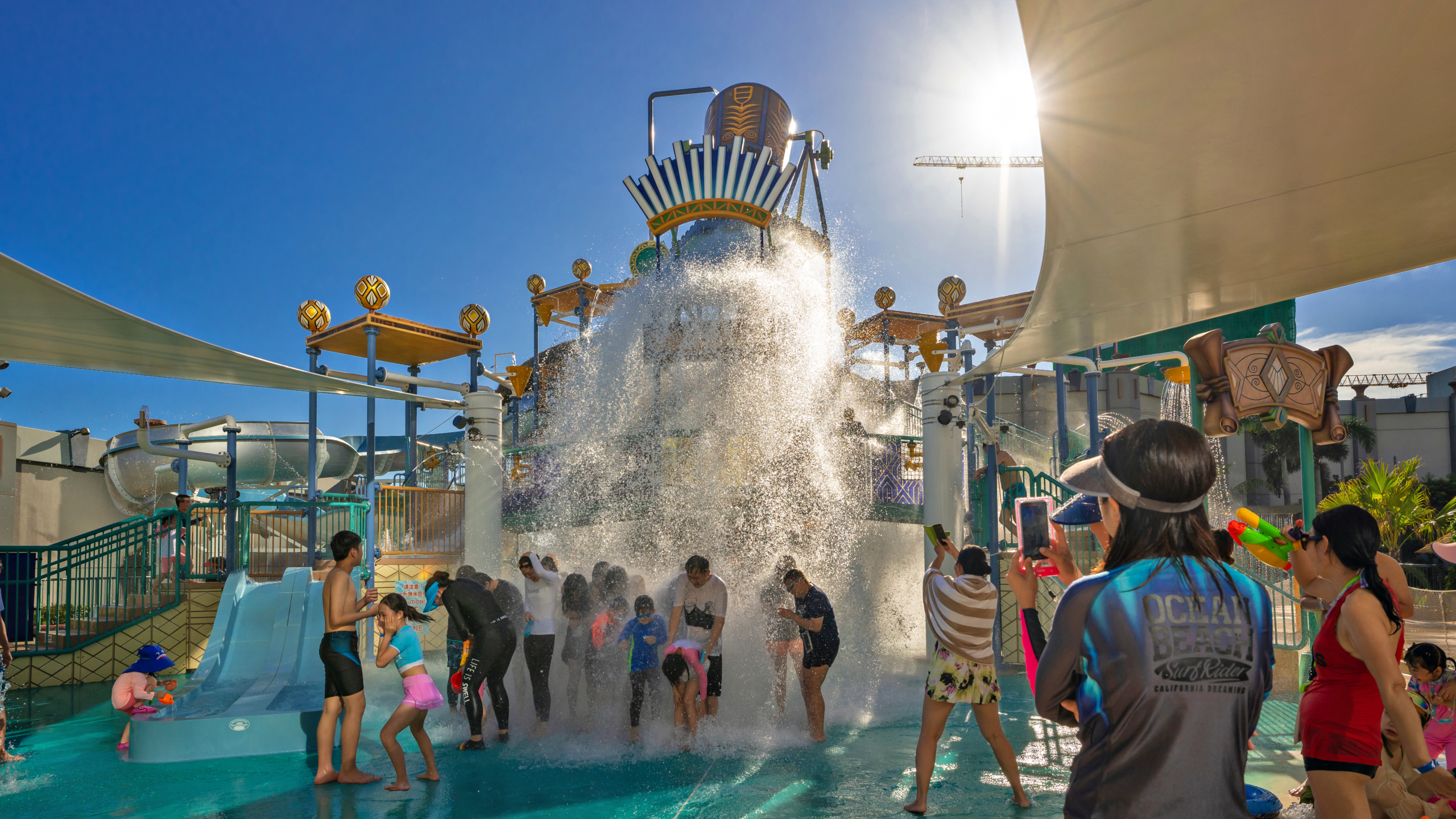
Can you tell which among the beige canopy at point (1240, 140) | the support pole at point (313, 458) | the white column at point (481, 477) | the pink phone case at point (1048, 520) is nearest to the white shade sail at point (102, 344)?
the support pole at point (313, 458)

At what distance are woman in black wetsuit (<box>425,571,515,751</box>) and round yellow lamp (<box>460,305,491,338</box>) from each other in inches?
435

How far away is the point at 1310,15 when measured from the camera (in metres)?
2.81

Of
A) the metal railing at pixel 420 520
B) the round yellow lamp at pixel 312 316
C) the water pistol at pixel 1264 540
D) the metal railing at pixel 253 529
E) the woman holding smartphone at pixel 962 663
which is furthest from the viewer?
the round yellow lamp at pixel 312 316

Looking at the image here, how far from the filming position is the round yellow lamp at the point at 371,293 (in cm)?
1574

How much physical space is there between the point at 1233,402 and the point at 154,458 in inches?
1053

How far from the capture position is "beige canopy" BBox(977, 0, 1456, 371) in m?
Answer: 2.90

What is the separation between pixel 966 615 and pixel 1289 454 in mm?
48258

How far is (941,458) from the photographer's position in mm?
11328

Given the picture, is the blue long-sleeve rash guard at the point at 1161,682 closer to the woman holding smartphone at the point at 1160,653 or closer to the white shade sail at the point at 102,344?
the woman holding smartphone at the point at 1160,653

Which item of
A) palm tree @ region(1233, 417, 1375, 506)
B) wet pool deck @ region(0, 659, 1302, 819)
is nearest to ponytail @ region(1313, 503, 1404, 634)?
wet pool deck @ region(0, 659, 1302, 819)

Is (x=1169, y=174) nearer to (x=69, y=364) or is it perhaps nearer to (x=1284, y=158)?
(x=1284, y=158)

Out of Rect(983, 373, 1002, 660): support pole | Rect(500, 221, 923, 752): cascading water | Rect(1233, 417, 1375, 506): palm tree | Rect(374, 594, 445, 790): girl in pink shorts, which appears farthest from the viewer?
Rect(1233, 417, 1375, 506): palm tree

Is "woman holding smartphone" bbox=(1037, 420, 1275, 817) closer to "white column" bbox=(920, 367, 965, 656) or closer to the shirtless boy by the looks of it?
the shirtless boy

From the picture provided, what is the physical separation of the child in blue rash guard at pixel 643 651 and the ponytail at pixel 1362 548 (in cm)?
492
